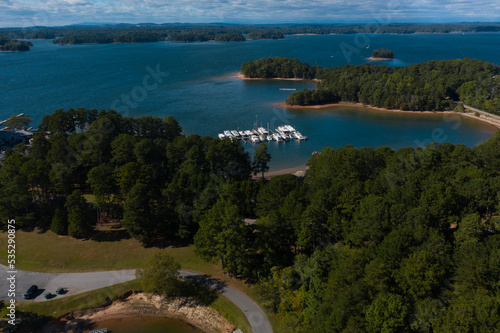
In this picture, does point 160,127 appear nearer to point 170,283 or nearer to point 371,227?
point 170,283

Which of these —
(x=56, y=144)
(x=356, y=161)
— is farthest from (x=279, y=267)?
(x=56, y=144)

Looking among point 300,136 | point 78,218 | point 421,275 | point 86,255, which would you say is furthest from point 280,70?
point 421,275

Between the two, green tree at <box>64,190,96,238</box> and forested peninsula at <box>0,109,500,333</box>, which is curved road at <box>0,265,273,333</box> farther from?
green tree at <box>64,190,96,238</box>

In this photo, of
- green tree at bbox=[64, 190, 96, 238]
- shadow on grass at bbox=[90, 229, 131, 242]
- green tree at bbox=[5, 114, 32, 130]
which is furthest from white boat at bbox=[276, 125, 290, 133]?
green tree at bbox=[5, 114, 32, 130]

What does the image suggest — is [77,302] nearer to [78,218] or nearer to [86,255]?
[86,255]

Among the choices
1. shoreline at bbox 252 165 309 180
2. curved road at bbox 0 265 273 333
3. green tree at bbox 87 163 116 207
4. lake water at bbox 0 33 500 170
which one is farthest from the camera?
lake water at bbox 0 33 500 170

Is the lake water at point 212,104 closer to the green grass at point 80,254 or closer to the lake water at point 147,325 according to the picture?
the green grass at point 80,254
